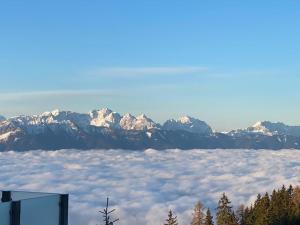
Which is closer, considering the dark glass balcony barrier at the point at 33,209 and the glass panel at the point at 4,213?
the glass panel at the point at 4,213

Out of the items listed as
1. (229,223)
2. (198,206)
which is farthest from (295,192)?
(229,223)

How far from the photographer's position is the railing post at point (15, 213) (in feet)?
77.9

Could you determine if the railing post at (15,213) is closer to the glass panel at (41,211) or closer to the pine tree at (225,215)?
the glass panel at (41,211)

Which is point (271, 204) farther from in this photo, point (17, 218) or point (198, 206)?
point (17, 218)

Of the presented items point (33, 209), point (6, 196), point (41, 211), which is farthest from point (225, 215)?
point (33, 209)

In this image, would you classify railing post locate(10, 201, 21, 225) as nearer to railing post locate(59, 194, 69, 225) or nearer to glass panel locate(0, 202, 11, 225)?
glass panel locate(0, 202, 11, 225)

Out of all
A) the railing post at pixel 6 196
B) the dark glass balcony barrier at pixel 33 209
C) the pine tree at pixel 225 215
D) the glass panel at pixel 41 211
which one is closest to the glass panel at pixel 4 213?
the dark glass balcony barrier at pixel 33 209

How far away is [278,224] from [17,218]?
69637 millimetres

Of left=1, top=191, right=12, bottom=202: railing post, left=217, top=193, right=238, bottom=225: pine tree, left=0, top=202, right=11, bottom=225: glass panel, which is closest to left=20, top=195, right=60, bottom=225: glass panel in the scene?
left=0, top=202, right=11, bottom=225: glass panel

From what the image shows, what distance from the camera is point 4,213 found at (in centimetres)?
2355

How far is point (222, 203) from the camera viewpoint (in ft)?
354

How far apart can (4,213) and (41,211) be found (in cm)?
252

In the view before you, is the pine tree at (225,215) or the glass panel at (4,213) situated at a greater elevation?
the glass panel at (4,213)

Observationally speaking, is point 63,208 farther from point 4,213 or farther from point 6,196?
point 4,213
